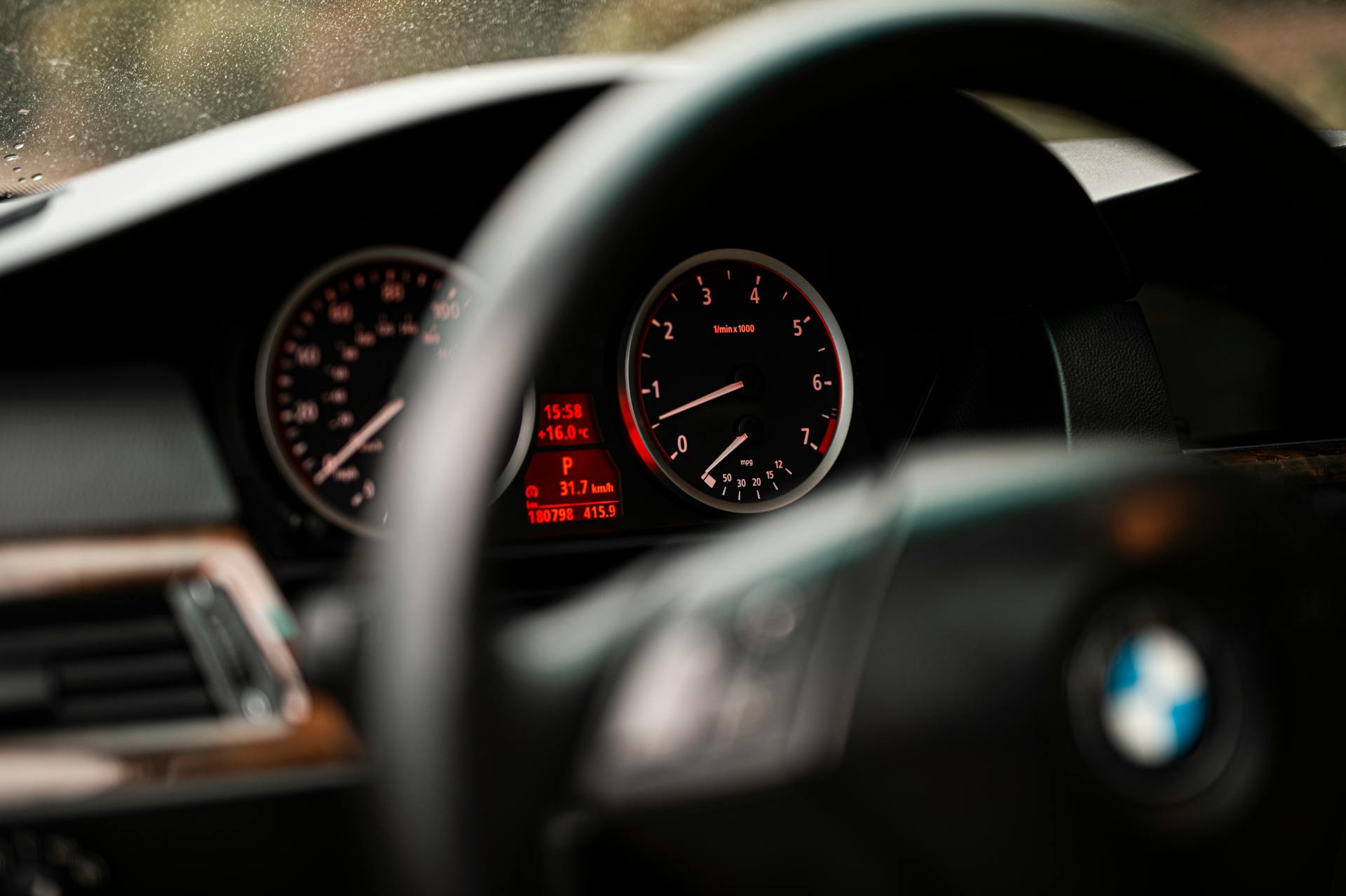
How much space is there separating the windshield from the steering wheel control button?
100 cm

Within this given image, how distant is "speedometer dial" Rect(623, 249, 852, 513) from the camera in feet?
6.73

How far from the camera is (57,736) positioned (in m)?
1.12

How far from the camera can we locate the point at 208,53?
5.66 feet

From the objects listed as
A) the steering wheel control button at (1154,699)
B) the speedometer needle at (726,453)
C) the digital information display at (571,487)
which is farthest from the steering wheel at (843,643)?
the speedometer needle at (726,453)

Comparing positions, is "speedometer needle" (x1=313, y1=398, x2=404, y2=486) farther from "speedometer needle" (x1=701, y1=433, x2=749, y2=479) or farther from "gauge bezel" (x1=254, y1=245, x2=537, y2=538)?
"speedometer needle" (x1=701, y1=433, x2=749, y2=479)

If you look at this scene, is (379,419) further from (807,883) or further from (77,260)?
(807,883)

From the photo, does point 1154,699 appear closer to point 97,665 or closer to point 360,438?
point 97,665

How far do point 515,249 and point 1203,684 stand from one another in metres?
0.52

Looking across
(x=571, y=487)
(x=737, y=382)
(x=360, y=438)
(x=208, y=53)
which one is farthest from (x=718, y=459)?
(x=208, y=53)

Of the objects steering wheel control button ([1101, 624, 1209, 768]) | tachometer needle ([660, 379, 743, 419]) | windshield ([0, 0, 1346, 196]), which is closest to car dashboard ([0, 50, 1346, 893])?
→ tachometer needle ([660, 379, 743, 419])

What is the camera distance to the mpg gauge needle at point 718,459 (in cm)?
206

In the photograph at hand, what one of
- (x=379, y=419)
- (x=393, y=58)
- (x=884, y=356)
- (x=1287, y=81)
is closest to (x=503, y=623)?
(x=379, y=419)

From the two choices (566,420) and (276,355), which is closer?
(276,355)

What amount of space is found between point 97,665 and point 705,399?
109cm
